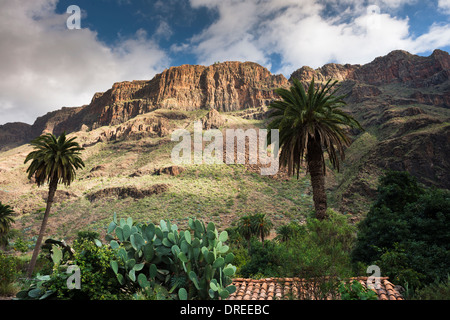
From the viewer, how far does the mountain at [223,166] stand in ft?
153

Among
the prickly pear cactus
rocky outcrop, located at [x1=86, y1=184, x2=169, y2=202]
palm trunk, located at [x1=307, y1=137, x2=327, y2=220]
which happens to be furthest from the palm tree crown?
rocky outcrop, located at [x1=86, y1=184, x2=169, y2=202]

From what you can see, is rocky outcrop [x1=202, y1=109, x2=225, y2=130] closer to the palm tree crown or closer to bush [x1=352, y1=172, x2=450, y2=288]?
the palm tree crown

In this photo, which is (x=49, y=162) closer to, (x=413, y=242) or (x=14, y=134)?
(x=413, y=242)

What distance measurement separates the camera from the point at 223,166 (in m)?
65.0

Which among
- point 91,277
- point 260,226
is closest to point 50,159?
point 91,277

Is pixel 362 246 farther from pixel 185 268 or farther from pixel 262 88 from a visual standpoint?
pixel 262 88

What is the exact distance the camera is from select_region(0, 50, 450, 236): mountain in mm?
46719

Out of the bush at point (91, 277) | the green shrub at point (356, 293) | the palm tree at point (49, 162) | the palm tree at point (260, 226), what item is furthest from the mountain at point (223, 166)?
the palm tree at point (49, 162)

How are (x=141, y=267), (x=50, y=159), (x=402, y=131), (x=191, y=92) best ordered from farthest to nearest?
(x=191, y=92) < (x=402, y=131) < (x=50, y=159) < (x=141, y=267)

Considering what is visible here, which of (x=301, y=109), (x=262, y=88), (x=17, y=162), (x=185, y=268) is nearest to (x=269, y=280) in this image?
(x=185, y=268)

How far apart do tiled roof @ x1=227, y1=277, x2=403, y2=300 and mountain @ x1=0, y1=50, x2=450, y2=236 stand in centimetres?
1229

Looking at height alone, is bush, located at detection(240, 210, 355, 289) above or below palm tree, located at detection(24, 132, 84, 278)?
below

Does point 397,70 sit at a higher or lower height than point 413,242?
higher

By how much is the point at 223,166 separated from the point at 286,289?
57.1 meters
